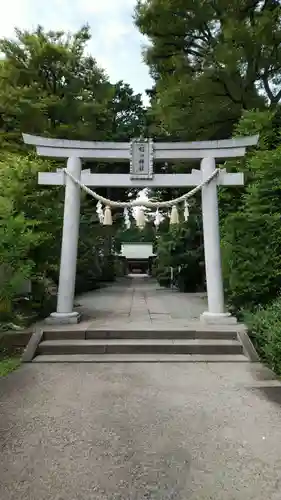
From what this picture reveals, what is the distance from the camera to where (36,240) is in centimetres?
743

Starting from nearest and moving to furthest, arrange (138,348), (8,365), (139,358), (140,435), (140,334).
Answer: (140,435)
(8,365)
(139,358)
(138,348)
(140,334)

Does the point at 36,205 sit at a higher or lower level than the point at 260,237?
higher

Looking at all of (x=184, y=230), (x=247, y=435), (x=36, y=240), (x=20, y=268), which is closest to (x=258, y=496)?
(x=247, y=435)

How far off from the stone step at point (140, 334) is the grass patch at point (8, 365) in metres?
0.82

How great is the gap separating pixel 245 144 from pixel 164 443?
6.18 m

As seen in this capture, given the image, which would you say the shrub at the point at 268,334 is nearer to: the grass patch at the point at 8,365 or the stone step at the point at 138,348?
the stone step at the point at 138,348

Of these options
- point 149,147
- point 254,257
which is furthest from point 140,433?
A: point 149,147

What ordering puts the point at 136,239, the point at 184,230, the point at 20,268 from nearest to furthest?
the point at 20,268 → the point at 184,230 → the point at 136,239

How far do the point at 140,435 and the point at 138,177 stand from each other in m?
5.40

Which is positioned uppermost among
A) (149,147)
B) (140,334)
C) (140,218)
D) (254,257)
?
(149,147)

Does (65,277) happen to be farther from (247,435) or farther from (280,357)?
(247,435)

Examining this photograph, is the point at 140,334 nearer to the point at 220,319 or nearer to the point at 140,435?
the point at 220,319

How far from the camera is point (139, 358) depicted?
594 centimetres

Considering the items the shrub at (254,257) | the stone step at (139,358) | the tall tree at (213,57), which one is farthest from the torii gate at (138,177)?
the tall tree at (213,57)
